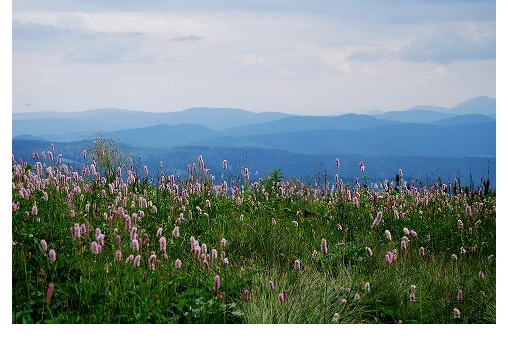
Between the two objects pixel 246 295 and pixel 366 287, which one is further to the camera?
pixel 366 287

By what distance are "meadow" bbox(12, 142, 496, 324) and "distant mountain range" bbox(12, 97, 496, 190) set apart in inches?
6.7

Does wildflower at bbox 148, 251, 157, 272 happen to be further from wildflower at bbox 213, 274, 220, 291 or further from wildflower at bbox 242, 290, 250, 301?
wildflower at bbox 242, 290, 250, 301

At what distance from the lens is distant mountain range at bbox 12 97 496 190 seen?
5.67 metres

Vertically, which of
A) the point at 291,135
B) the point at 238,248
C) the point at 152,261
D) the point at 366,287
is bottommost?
the point at 366,287

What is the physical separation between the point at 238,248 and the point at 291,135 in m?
1.34

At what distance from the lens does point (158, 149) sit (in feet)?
20.9

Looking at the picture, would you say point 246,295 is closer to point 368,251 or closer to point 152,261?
point 152,261

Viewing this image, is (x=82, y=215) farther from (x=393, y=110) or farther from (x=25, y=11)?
(x=393, y=110)

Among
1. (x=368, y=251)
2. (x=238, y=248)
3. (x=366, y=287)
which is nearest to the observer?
(x=366, y=287)

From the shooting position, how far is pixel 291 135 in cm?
624

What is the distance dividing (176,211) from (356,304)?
67.4 inches

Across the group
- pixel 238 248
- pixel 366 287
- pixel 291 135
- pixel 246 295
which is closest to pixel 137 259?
pixel 246 295

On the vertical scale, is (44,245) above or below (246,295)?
above
